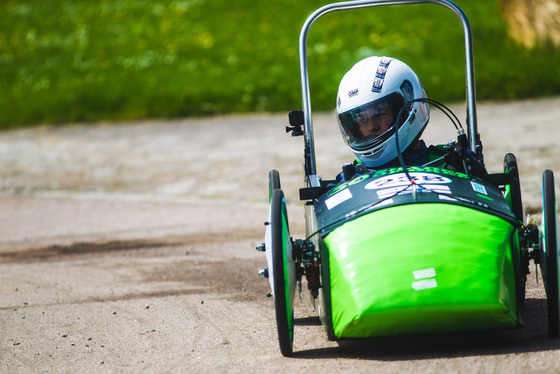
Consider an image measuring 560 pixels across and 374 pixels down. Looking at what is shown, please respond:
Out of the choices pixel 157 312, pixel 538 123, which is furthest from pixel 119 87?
pixel 157 312

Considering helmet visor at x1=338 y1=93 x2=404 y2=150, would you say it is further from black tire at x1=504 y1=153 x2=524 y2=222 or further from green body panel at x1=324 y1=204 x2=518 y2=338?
green body panel at x1=324 y1=204 x2=518 y2=338

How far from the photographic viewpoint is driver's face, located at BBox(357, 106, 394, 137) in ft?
16.4

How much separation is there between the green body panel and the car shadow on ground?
0.23 metres

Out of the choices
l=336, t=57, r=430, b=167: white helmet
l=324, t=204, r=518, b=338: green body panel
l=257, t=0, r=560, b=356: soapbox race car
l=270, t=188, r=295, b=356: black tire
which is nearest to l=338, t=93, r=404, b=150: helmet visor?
l=336, t=57, r=430, b=167: white helmet

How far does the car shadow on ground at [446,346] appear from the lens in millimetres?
3891

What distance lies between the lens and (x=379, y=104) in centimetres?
496

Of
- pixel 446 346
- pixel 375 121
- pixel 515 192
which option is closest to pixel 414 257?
pixel 446 346

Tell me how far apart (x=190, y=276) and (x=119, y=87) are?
13848 mm

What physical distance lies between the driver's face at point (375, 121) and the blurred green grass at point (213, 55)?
38.8ft

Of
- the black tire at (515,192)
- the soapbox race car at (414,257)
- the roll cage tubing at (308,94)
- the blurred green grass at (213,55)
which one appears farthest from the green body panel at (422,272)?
the blurred green grass at (213,55)

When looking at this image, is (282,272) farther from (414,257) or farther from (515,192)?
(515,192)

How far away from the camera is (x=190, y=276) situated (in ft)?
22.0

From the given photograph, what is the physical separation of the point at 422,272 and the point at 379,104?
5.03ft

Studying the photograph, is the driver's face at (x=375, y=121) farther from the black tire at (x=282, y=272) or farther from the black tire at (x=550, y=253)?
the black tire at (x=550, y=253)
